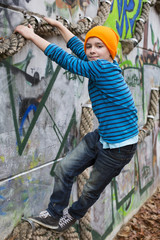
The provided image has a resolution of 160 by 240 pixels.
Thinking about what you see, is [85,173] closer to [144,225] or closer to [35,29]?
[35,29]

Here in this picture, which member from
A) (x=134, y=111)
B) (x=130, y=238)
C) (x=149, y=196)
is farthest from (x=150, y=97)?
(x=134, y=111)

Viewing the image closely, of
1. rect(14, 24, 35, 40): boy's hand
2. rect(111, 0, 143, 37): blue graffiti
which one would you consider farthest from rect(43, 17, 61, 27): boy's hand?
rect(111, 0, 143, 37): blue graffiti

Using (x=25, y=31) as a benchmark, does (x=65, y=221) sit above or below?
below

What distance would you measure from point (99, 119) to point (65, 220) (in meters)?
0.84

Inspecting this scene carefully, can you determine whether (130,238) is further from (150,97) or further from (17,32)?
(17,32)

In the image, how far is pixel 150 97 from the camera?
5043 mm

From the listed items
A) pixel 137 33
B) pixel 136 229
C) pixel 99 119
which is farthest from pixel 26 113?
pixel 136 229

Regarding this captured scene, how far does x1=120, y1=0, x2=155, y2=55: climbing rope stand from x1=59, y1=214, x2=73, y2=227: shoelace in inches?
89.9

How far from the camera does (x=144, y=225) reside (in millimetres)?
4445

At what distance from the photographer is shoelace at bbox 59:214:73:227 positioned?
7.66 ft

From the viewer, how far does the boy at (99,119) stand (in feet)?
6.47

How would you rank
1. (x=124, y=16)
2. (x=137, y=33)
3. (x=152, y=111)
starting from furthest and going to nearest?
(x=152, y=111)
(x=137, y=33)
(x=124, y=16)

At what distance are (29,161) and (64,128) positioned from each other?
555mm

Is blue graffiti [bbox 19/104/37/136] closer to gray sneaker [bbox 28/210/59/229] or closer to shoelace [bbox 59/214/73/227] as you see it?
gray sneaker [bbox 28/210/59/229]
